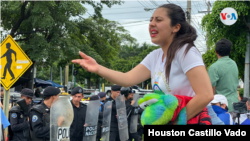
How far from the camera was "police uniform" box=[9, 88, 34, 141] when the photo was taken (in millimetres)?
6200

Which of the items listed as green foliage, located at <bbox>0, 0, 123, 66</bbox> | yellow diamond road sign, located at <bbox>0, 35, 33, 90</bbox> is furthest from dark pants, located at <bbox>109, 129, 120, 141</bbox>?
green foliage, located at <bbox>0, 0, 123, 66</bbox>

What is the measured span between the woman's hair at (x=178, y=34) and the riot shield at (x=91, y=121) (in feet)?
15.6

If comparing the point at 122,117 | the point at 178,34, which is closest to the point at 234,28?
the point at 122,117

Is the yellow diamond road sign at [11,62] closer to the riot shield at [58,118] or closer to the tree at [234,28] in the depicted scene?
the riot shield at [58,118]

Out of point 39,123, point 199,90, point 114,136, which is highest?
point 199,90

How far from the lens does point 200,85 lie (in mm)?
1692

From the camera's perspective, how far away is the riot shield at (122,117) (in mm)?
7773

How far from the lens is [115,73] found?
2078 mm

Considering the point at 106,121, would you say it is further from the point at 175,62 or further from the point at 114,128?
the point at 175,62

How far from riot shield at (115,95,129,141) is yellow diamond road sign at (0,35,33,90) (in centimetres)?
250

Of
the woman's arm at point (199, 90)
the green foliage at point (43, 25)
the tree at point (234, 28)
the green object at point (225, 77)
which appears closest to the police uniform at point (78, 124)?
the green object at point (225, 77)

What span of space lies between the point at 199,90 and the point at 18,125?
5323 mm

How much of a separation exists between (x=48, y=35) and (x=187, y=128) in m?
17.2

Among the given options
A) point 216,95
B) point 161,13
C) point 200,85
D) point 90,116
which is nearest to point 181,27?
point 161,13
